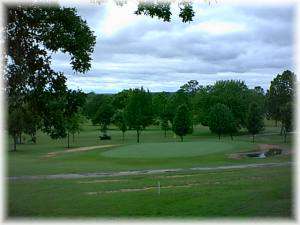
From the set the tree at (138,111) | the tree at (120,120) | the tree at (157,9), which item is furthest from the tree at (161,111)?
the tree at (157,9)

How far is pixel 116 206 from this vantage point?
58.3ft

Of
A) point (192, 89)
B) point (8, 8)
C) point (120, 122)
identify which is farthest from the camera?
point (192, 89)

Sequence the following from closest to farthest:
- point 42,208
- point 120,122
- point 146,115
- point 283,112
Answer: point 42,208, point 283,112, point 146,115, point 120,122

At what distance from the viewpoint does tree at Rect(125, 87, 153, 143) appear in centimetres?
8400

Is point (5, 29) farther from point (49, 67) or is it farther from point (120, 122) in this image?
point (120, 122)

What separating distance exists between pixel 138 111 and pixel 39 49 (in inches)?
2799

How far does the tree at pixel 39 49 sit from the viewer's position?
1309 centimetres

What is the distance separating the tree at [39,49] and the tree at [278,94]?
211ft

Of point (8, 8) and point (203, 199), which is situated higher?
point (8, 8)

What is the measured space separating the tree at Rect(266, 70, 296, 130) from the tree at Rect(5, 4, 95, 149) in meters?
64.2

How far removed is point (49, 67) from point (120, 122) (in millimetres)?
78028

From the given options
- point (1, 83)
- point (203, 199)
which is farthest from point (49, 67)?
point (203, 199)

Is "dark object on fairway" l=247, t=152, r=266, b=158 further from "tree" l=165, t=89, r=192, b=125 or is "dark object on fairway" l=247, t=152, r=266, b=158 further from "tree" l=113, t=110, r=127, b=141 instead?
"tree" l=165, t=89, r=192, b=125

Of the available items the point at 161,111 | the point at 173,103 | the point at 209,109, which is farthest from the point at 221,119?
the point at 173,103
